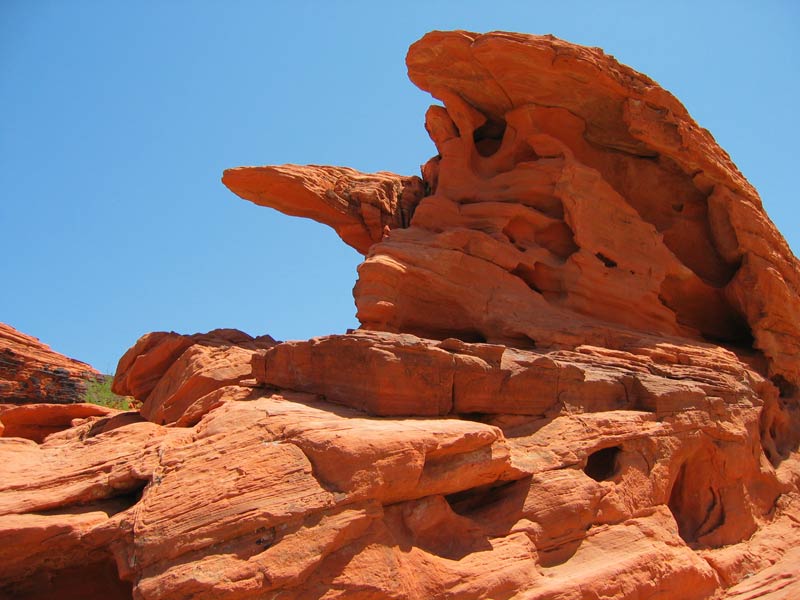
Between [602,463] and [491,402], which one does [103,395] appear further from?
[602,463]

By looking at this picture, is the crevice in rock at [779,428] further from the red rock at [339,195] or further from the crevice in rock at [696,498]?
the red rock at [339,195]

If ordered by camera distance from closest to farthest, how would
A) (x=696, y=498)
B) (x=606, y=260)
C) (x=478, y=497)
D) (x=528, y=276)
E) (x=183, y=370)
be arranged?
(x=478, y=497) < (x=183, y=370) < (x=696, y=498) < (x=528, y=276) < (x=606, y=260)

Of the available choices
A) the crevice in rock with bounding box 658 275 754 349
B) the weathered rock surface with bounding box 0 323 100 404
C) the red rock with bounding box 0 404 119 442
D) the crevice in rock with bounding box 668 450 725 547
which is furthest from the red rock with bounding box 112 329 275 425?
the crevice in rock with bounding box 658 275 754 349

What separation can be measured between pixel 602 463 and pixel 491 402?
84.0 inches

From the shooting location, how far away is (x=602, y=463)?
1086cm

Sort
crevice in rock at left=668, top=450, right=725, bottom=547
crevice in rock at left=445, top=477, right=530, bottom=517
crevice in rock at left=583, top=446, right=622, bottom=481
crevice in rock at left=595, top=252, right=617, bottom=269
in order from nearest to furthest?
1. crevice in rock at left=445, top=477, right=530, bottom=517
2. crevice in rock at left=583, top=446, right=622, bottom=481
3. crevice in rock at left=668, top=450, right=725, bottom=547
4. crevice in rock at left=595, top=252, right=617, bottom=269

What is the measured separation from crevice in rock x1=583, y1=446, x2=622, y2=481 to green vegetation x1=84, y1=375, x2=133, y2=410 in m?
11.2

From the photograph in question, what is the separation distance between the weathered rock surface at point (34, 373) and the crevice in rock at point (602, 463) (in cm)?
1149

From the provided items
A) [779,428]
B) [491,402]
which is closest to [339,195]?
[491,402]

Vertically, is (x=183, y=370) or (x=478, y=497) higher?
(x=183, y=370)

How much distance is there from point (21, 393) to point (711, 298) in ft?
46.7

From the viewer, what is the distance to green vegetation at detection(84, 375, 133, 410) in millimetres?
17508

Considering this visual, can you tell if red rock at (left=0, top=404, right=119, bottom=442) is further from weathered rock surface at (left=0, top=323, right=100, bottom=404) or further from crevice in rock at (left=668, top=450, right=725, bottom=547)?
crevice in rock at (left=668, top=450, right=725, bottom=547)

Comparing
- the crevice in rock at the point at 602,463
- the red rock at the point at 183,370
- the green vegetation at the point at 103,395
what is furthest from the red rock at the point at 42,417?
the crevice in rock at the point at 602,463
